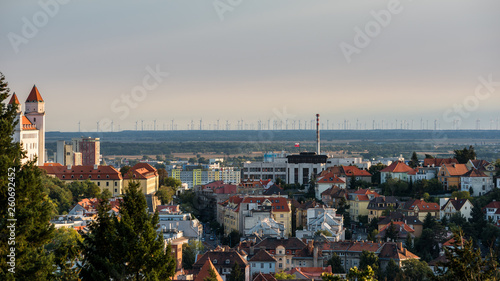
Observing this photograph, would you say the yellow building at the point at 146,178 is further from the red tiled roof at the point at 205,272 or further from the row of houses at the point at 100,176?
the red tiled roof at the point at 205,272

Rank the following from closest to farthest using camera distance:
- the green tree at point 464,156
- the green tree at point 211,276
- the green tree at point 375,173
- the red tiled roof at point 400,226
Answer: the green tree at point 211,276, the red tiled roof at point 400,226, the green tree at point 464,156, the green tree at point 375,173

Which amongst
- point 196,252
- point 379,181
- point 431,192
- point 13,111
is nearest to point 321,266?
point 196,252

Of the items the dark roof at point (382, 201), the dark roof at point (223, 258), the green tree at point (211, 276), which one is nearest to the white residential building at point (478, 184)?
the dark roof at point (382, 201)

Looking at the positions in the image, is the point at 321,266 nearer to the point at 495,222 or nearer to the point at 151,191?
the point at 495,222

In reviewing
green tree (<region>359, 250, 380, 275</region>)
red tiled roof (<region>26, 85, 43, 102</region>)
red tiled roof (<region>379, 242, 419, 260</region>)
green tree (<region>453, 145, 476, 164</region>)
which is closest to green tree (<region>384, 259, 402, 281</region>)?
green tree (<region>359, 250, 380, 275</region>)

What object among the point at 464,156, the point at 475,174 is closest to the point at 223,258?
the point at 475,174

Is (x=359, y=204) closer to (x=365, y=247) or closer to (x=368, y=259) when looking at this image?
(x=365, y=247)
